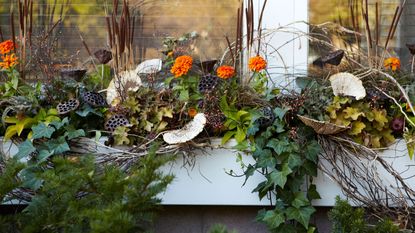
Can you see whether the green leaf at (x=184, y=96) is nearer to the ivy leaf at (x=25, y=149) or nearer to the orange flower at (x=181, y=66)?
the orange flower at (x=181, y=66)

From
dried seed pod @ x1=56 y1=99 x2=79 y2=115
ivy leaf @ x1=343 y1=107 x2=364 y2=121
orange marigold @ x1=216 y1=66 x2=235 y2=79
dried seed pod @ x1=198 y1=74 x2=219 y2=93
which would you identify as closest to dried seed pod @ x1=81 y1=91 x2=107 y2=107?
dried seed pod @ x1=56 y1=99 x2=79 y2=115

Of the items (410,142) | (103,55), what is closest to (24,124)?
(103,55)

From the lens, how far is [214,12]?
320 centimetres

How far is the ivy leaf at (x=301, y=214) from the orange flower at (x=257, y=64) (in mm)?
669

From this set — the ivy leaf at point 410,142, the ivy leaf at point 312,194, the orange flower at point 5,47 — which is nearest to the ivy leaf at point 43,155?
the orange flower at point 5,47

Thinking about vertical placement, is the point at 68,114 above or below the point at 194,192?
above

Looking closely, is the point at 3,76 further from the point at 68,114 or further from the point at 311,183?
the point at 311,183

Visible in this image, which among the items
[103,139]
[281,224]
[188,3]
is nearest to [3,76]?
[103,139]

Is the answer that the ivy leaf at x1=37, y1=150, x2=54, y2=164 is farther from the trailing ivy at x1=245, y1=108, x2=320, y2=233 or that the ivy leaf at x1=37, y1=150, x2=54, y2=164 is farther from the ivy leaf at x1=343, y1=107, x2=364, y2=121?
the ivy leaf at x1=343, y1=107, x2=364, y2=121

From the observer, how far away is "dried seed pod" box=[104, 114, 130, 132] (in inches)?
108

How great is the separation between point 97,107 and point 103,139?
163 millimetres

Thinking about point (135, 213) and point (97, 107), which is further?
point (97, 107)

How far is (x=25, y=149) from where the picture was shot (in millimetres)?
2633

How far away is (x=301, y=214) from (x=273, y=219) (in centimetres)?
13
